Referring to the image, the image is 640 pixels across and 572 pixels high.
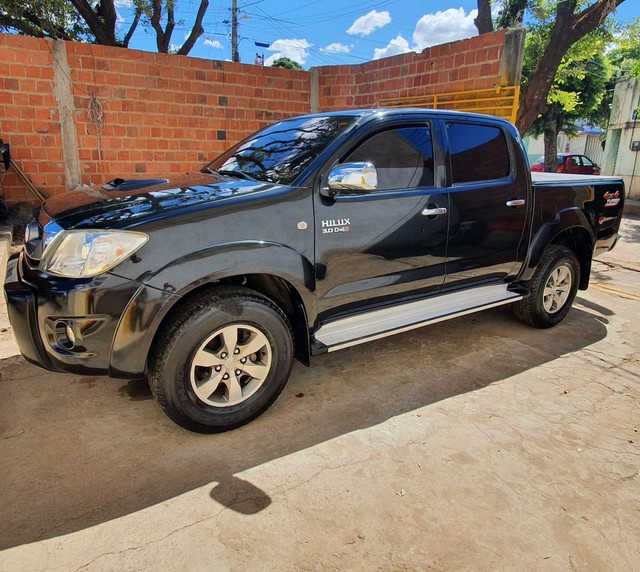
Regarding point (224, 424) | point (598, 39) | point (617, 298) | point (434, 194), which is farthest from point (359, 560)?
point (598, 39)

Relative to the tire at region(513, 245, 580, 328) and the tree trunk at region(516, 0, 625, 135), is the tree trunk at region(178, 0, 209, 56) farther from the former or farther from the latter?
the tire at region(513, 245, 580, 328)

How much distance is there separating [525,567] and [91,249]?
97.8 inches

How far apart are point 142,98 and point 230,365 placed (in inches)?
252

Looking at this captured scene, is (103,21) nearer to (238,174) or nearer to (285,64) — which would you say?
(238,174)

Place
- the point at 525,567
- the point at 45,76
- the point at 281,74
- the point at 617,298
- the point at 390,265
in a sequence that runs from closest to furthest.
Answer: the point at 525,567
the point at 390,265
the point at 617,298
the point at 45,76
the point at 281,74

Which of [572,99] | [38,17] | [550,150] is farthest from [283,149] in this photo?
[550,150]

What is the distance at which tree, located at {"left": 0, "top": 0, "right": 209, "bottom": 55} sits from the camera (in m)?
12.4

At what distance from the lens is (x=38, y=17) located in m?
12.8

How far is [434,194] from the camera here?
137 inches

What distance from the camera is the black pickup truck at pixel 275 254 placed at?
246 cm

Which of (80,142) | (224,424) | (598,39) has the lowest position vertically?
(224,424)

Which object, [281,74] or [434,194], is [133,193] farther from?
[281,74]

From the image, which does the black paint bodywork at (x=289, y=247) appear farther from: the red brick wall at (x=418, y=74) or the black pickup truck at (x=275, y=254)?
the red brick wall at (x=418, y=74)

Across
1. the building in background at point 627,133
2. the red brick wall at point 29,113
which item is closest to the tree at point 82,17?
the red brick wall at point 29,113
